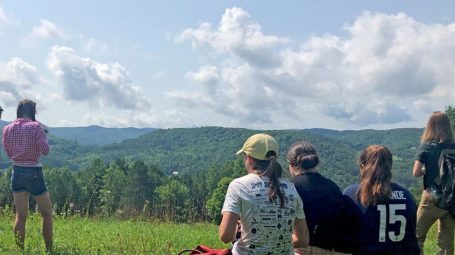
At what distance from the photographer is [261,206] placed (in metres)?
3.82

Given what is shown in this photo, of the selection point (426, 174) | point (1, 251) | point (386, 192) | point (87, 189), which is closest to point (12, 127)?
point (1, 251)

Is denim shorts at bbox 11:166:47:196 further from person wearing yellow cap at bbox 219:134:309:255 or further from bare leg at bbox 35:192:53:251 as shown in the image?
person wearing yellow cap at bbox 219:134:309:255

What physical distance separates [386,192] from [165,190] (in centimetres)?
8004

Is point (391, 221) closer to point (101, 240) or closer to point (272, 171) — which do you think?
point (272, 171)

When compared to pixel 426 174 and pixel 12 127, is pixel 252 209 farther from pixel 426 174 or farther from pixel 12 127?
pixel 12 127

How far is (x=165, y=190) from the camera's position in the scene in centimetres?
8306

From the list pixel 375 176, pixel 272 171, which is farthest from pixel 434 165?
pixel 272 171

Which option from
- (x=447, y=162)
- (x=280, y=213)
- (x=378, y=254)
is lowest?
(x=378, y=254)

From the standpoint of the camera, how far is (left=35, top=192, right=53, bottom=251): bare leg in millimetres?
6504

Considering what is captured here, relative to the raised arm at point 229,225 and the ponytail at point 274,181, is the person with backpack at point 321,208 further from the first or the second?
the raised arm at point 229,225

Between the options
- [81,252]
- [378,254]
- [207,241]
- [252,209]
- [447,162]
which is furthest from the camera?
[207,241]

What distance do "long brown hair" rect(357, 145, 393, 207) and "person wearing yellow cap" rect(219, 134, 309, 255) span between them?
660 millimetres

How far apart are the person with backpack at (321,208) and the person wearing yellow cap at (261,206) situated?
16.4 inches

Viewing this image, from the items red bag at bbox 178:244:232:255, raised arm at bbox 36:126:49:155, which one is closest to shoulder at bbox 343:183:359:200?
red bag at bbox 178:244:232:255
